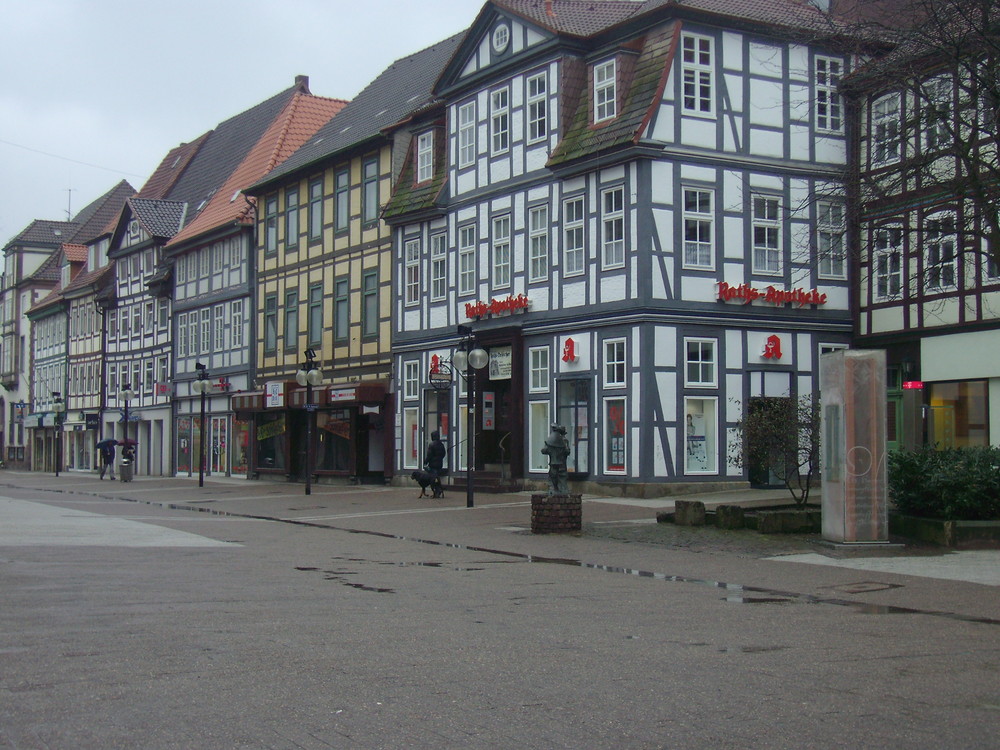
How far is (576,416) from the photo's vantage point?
30406 millimetres

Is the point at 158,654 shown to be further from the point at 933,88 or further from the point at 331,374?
the point at 331,374

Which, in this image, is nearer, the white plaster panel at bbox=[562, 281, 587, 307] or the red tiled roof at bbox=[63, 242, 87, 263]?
the white plaster panel at bbox=[562, 281, 587, 307]

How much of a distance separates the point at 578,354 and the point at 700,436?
3.62 m

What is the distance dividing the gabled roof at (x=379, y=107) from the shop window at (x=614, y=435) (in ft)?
45.1

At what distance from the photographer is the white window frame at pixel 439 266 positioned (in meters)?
36.2

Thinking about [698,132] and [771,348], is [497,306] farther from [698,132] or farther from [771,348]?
[771,348]

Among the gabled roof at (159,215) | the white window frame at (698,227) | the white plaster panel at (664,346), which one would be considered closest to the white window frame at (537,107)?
the white window frame at (698,227)

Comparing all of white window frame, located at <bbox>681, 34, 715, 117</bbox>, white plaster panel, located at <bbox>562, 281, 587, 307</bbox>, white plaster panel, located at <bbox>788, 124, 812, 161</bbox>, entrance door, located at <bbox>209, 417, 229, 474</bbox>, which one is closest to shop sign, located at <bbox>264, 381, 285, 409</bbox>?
entrance door, located at <bbox>209, 417, 229, 474</bbox>

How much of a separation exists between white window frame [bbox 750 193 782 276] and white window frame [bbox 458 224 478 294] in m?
8.26

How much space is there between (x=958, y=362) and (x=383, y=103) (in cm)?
2269

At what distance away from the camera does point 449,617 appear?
34.6 ft

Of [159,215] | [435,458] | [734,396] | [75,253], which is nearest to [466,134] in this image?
[435,458]

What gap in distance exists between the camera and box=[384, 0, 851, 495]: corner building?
28.5 metres

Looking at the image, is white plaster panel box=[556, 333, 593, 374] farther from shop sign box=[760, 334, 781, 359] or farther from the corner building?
shop sign box=[760, 334, 781, 359]
